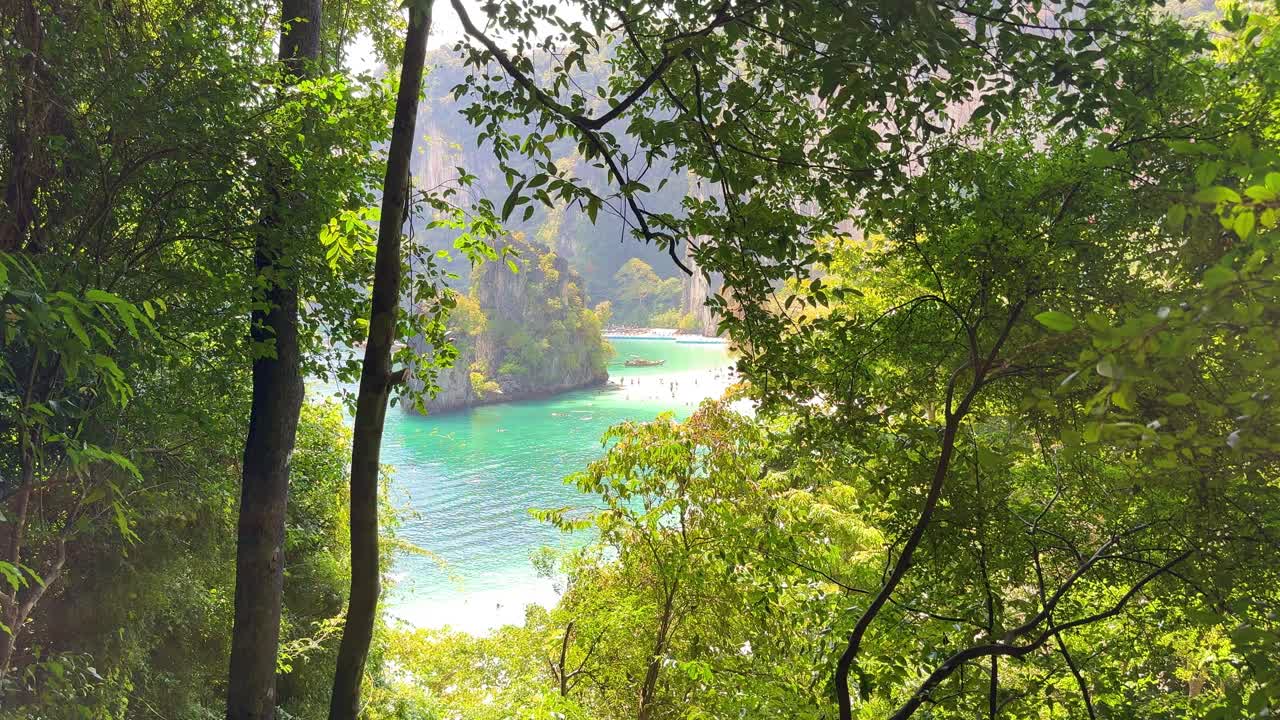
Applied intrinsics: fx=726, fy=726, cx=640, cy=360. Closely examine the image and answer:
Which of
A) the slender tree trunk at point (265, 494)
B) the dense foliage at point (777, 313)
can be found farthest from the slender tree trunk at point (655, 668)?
the slender tree trunk at point (265, 494)

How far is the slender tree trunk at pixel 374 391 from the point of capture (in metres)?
1.92

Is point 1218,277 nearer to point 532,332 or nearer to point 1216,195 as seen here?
point 1216,195

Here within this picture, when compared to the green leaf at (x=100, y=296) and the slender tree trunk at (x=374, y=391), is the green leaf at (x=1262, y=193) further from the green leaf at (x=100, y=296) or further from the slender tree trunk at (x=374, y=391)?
the slender tree trunk at (x=374, y=391)

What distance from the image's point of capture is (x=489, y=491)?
24578 millimetres

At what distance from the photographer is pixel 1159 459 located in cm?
113

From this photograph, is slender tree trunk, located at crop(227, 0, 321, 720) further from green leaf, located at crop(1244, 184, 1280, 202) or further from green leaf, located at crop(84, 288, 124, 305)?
green leaf, located at crop(1244, 184, 1280, 202)

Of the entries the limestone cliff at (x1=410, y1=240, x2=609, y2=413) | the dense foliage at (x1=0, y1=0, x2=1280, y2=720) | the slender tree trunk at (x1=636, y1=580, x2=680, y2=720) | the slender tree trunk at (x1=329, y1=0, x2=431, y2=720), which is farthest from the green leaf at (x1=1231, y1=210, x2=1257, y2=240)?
the limestone cliff at (x1=410, y1=240, x2=609, y2=413)

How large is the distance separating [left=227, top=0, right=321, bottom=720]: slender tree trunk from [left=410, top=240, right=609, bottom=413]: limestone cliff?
44.0m

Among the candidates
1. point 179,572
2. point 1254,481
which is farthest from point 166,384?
point 1254,481

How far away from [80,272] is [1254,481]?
426cm

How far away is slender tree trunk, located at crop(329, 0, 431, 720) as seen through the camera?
1.92 meters

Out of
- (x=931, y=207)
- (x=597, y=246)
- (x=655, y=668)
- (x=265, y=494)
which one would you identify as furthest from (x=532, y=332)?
(x=597, y=246)

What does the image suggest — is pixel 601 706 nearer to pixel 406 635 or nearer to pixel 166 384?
pixel 166 384

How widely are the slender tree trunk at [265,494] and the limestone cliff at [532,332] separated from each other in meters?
44.0
